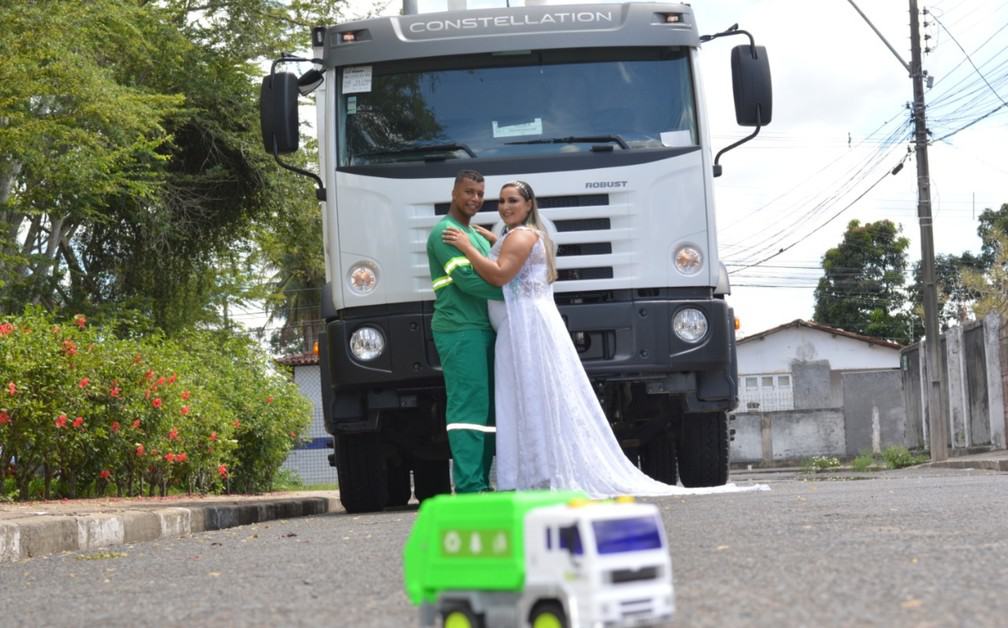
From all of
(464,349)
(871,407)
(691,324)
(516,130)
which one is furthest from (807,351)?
(464,349)

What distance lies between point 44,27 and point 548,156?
8836 millimetres

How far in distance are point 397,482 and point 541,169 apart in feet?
12.2

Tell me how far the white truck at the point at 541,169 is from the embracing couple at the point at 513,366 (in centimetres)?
100

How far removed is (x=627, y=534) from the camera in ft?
10.2

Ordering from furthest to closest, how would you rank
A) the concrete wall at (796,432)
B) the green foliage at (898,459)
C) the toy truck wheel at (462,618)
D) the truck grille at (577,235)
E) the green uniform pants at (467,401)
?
the concrete wall at (796,432)
the green foliage at (898,459)
the truck grille at (577,235)
the green uniform pants at (467,401)
the toy truck wheel at (462,618)

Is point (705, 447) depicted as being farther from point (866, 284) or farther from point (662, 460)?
point (866, 284)

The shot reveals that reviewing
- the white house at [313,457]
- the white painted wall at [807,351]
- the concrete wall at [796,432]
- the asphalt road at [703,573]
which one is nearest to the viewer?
the asphalt road at [703,573]

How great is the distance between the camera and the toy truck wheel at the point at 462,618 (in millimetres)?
3197

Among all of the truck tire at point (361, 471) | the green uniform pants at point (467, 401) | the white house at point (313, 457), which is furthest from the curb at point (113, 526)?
the white house at point (313, 457)

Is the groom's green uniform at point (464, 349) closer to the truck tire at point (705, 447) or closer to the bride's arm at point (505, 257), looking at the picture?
the bride's arm at point (505, 257)

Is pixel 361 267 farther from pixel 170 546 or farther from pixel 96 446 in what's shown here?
pixel 96 446

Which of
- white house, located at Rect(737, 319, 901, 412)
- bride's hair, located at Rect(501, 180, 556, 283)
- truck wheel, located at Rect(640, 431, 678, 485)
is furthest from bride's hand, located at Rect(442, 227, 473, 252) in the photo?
white house, located at Rect(737, 319, 901, 412)

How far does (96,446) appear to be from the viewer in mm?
11820

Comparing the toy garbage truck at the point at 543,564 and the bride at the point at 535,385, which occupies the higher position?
the bride at the point at 535,385
